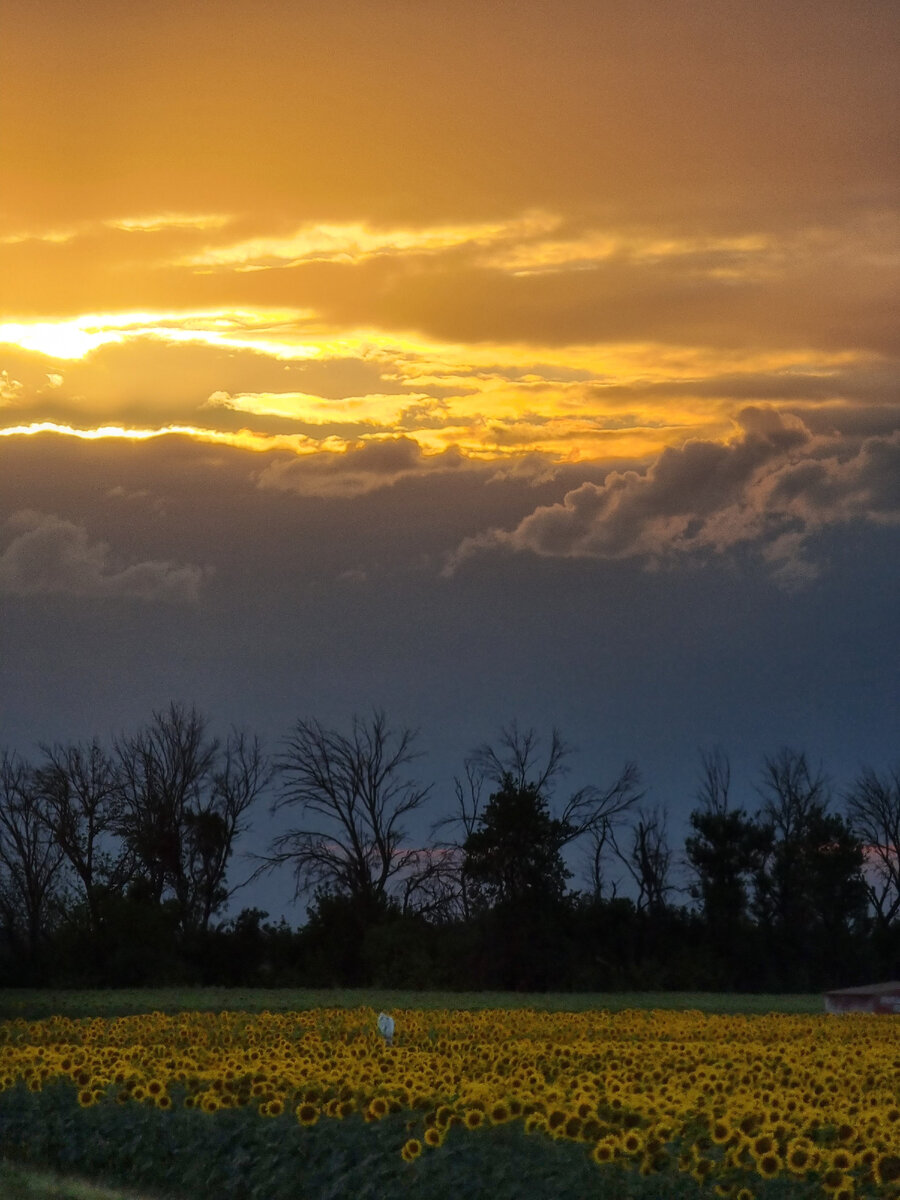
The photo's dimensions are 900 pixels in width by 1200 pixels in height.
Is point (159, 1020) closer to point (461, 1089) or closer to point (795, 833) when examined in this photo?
point (461, 1089)

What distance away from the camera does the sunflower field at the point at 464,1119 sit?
11.2 meters

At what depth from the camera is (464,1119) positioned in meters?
12.5

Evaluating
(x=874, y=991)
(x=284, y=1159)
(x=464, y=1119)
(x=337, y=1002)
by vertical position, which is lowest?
(x=284, y=1159)

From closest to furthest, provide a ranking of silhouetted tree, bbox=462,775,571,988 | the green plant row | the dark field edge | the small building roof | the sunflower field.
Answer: the sunflower field
the green plant row
the dark field edge
the small building roof
silhouetted tree, bbox=462,775,571,988

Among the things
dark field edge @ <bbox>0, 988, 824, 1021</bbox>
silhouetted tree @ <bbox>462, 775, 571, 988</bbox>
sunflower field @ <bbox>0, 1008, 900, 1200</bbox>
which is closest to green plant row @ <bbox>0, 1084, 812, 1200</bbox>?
sunflower field @ <bbox>0, 1008, 900, 1200</bbox>

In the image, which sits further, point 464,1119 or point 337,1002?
point 337,1002

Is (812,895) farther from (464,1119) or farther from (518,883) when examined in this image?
(464,1119)

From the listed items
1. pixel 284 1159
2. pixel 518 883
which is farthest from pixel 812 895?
pixel 284 1159

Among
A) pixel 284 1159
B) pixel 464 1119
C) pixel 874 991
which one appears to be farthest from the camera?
pixel 874 991

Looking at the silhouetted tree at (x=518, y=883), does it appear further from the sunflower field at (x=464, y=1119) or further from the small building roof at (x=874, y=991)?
the sunflower field at (x=464, y=1119)

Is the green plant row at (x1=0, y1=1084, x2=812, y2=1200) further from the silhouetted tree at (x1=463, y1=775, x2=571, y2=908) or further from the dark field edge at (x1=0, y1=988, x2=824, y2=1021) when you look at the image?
the silhouetted tree at (x1=463, y1=775, x2=571, y2=908)

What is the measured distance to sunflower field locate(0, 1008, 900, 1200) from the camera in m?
11.2

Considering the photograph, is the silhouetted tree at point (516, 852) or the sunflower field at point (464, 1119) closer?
the sunflower field at point (464, 1119)

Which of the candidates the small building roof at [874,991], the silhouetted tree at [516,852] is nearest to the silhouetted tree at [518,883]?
the silhouetted tree at [516,852]
